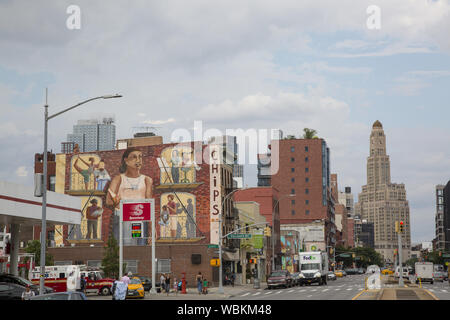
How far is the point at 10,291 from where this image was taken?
35469 millimetres

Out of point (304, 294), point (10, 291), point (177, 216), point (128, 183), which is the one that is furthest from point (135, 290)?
point (128, 183)

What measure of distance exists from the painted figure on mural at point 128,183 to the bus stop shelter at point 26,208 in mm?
29706

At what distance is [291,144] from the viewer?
16925cm

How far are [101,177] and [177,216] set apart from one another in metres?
12.8

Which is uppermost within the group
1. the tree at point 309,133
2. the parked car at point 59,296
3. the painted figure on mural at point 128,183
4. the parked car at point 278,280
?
the tree at point 309,133

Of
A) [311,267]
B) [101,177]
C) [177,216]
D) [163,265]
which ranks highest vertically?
[101,177]

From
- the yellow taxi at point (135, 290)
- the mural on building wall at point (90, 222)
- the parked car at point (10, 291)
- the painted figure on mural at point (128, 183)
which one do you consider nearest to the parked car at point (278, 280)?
the yellow taxi at point (135, 290)

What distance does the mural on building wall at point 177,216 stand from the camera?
7831 centimetres

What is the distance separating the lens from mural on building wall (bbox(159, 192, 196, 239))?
78.3 metres

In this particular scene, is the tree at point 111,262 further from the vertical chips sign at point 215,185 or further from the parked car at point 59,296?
the parked car at point 59,296

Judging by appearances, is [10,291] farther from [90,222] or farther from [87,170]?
[87,170]
